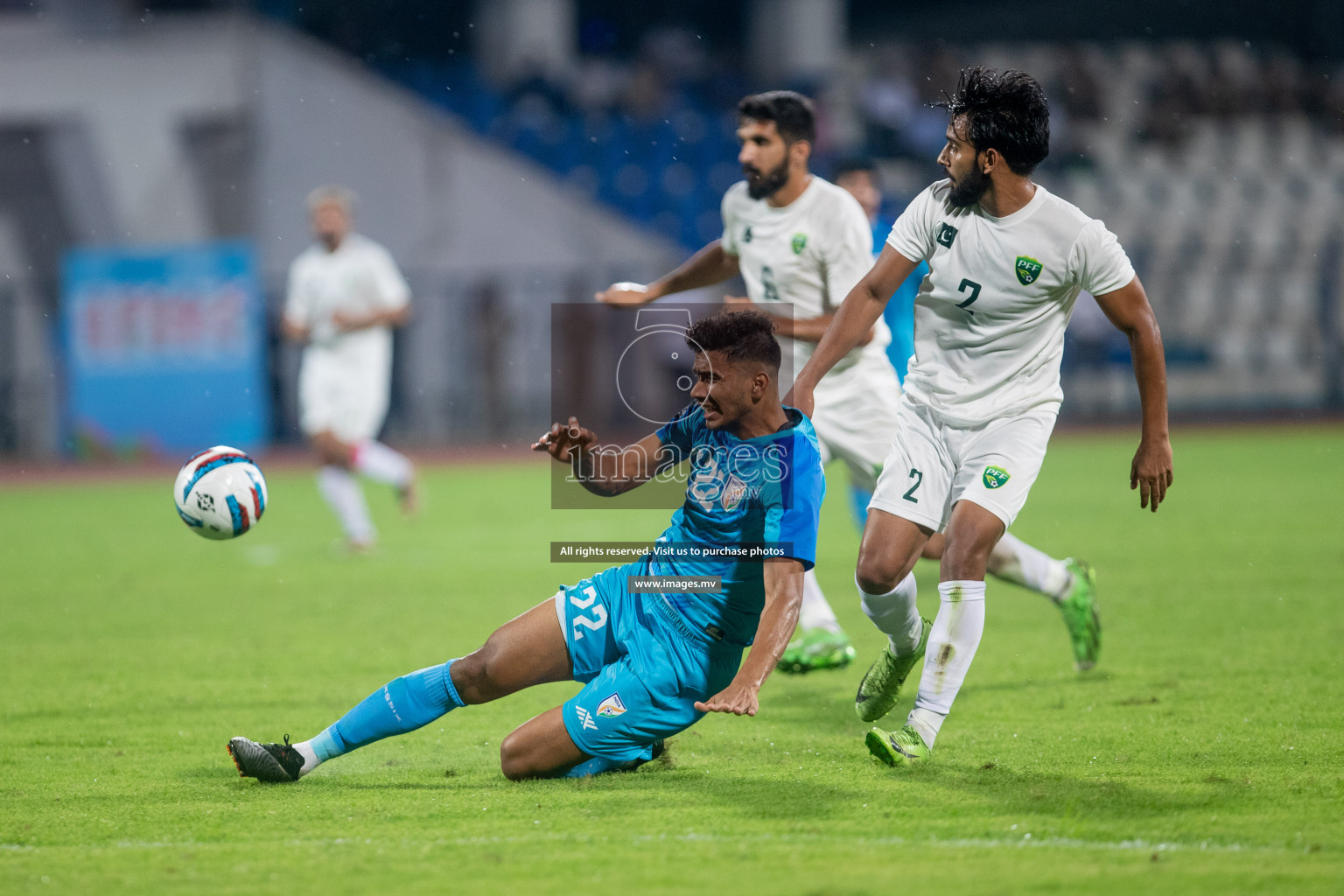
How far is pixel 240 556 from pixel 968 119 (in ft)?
24.1

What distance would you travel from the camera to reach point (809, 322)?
6055mm

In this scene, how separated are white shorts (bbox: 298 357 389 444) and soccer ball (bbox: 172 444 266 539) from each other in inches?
186

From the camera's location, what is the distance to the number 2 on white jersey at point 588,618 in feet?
14.2

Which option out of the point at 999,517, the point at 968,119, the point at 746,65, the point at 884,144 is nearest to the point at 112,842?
the point at 999,517

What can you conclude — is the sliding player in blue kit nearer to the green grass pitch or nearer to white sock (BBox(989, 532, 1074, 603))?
the green grass pitch

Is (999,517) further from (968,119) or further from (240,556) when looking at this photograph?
(240,556)

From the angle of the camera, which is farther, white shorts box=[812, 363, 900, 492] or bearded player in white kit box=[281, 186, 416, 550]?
bearded player in white kit box=[281, 186, 416, 550]

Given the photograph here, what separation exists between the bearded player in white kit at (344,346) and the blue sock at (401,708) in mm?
6030

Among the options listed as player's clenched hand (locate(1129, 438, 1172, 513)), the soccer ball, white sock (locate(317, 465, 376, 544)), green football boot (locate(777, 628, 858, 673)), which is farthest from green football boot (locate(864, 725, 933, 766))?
white sock (locate(317, 465, 376, 544))

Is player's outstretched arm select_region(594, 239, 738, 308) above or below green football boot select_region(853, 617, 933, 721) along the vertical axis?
above

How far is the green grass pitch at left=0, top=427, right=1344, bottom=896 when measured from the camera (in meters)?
3.50

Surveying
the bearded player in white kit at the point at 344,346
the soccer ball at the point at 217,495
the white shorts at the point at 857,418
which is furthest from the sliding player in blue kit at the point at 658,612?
the bearded player in white kit at the point at 344,346

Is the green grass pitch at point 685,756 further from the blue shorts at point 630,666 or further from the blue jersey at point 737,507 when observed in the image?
the blue jersey at point 737,507

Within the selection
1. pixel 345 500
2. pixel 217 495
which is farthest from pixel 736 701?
pixel 345 500
